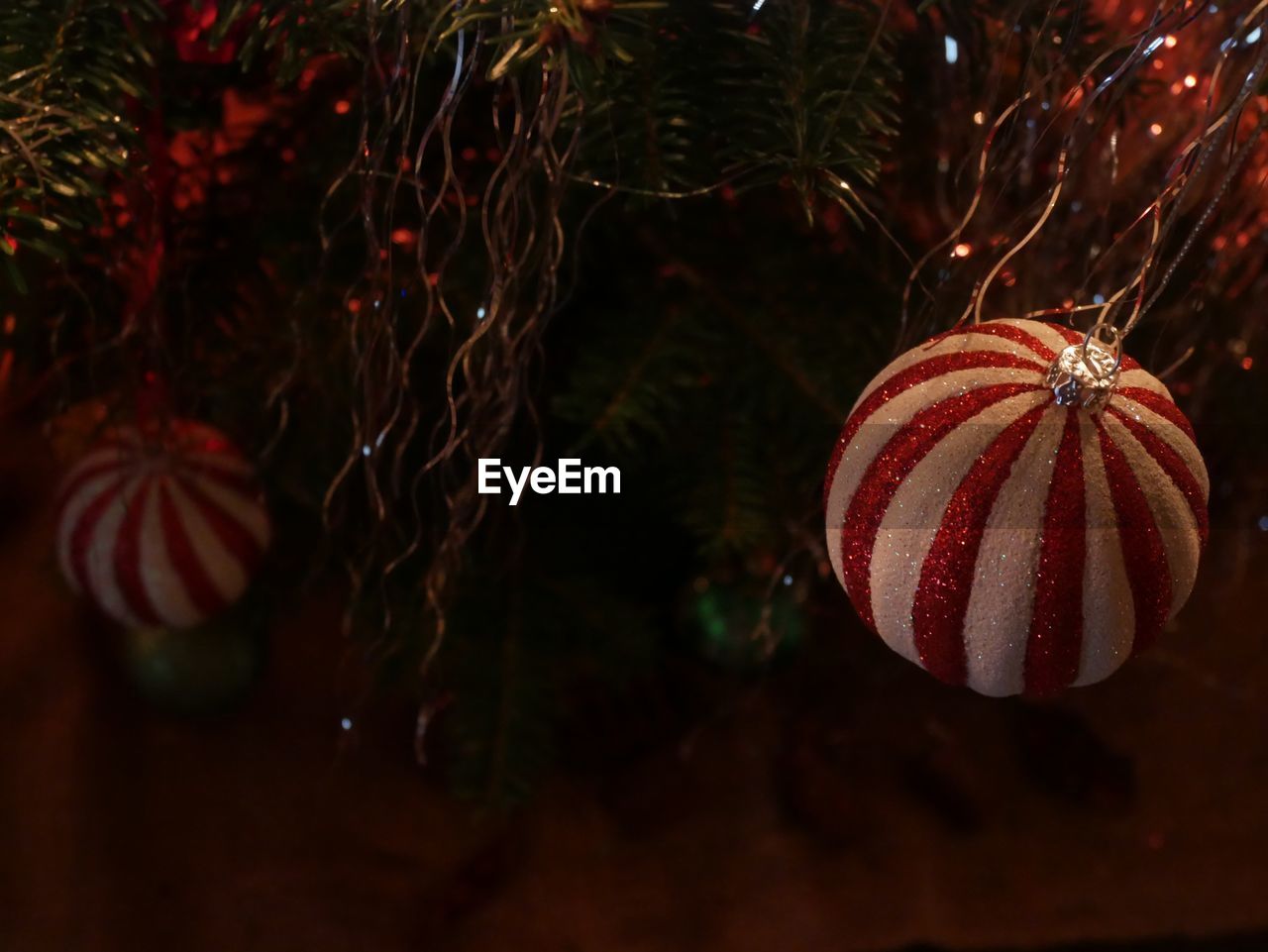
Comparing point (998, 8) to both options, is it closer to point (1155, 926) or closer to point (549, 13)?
point (549, 13)

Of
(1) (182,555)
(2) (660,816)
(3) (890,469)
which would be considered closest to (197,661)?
(1) (182,555)

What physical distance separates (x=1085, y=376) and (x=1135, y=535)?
0.17 feet

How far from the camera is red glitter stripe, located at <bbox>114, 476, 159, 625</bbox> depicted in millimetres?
537

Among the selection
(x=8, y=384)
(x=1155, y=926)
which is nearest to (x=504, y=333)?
(x=8, y=384)

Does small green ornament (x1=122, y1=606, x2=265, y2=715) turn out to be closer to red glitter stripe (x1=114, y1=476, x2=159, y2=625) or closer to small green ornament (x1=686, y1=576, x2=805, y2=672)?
red glitter stripe (x1=114, y1=476, x2=159, y2=625)

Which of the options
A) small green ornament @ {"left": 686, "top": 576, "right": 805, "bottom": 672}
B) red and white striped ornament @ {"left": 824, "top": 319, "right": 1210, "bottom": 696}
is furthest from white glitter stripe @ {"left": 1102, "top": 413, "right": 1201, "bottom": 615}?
small green ornament @ {"left": 686, "top": 576, "right": 805, "bottom": 672}

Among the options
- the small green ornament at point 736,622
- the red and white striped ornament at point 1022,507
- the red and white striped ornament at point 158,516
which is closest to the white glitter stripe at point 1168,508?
the red and white striped ornament at point 1022,507

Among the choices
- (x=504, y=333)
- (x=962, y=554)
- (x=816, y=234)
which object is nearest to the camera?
(x=962, y=554)

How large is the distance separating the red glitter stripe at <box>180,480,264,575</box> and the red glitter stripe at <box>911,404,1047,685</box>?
38 centimetres

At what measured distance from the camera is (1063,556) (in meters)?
0.31

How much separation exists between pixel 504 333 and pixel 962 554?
20cm

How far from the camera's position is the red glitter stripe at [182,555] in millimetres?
539

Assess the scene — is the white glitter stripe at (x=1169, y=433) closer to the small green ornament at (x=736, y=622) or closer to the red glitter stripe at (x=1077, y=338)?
the red glitter stripe at (x=1077, y=338)

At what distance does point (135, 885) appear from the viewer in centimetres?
60
